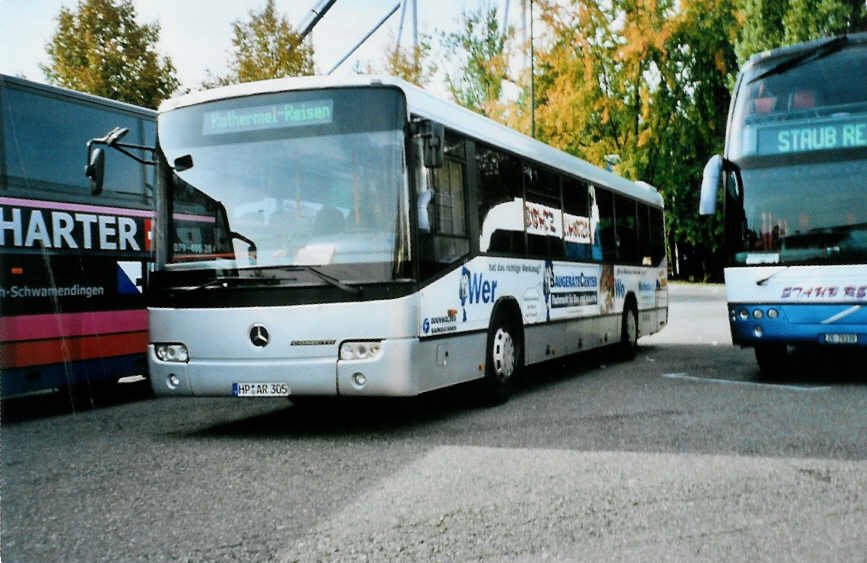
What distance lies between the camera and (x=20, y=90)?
30.4ft

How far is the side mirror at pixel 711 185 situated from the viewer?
10578 mm

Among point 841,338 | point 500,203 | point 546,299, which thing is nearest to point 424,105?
point 500,203

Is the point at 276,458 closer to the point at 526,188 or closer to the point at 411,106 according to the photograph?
the point at 411,106

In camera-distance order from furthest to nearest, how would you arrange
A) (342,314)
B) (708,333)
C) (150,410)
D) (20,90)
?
1. (708,333)
2. (150,410)
3. (20,90)
4. (342,314)

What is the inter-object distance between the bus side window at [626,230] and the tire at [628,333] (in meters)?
0.78

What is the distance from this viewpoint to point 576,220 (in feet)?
40.9

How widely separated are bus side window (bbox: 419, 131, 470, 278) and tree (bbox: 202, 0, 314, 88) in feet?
51.6

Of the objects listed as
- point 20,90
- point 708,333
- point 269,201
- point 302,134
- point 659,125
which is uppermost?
point 659,125

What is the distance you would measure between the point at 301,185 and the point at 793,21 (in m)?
36.0

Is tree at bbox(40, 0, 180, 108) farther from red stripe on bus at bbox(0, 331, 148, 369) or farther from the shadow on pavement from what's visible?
red stripe on bus at bbox(0, 331, 148, 369)

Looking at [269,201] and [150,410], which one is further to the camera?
[150,410]

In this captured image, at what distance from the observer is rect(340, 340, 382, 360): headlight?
7.64 metres

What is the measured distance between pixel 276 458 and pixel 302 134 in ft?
8.55

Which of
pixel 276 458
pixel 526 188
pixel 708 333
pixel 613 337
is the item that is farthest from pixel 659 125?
pixel 276 458
